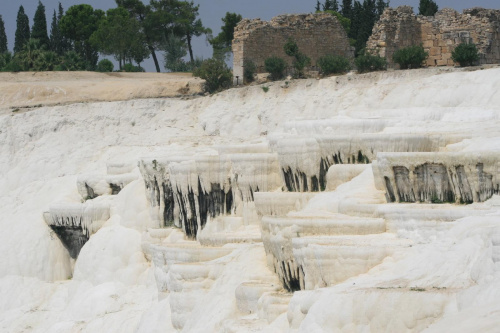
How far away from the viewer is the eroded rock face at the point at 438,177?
19.7m

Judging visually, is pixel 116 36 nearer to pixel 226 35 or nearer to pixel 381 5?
pixel 226 35

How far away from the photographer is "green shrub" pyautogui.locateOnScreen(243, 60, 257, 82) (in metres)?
38.9

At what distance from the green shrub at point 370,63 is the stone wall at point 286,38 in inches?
161

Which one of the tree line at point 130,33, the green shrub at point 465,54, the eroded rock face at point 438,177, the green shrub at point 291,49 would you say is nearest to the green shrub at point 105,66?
the tree line at point 130,33

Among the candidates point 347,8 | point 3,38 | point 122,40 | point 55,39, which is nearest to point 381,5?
point 347,8

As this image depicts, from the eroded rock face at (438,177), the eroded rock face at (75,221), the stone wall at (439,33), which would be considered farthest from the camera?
the stone wall at (439,33)

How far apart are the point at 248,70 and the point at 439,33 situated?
579 centimetres

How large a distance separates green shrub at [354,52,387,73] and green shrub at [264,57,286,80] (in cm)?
314

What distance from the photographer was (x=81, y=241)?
101 ft

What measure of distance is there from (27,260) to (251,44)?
1173 centimetres

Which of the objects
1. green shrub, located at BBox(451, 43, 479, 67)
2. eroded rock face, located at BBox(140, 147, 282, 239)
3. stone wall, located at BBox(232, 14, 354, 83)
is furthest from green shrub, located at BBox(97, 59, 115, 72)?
eroded rock face, located at BBox(140, 147, 282, 239)

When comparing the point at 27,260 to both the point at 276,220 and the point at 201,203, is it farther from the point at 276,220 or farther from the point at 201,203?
the point at 276,220

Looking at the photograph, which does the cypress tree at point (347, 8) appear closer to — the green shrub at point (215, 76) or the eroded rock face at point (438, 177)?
the green shrub at point (215, 76)

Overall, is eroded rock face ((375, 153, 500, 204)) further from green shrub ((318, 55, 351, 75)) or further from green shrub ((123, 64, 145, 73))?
green shrub ((123, 64, 145, 73))
